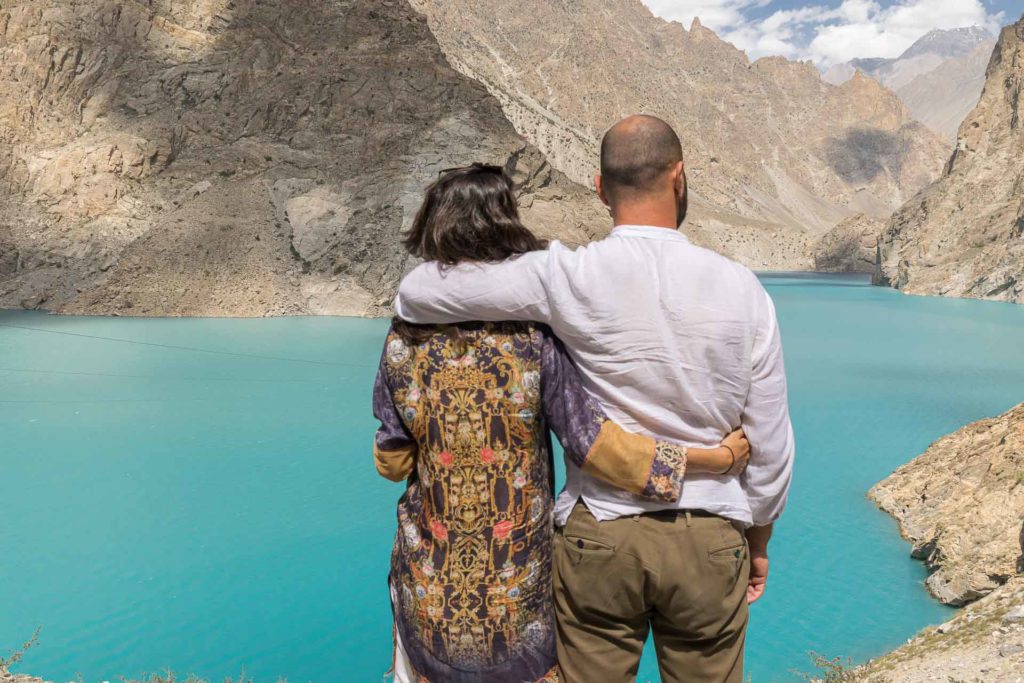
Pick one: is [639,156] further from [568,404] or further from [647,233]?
[568,404]

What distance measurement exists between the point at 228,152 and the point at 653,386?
32.3 m

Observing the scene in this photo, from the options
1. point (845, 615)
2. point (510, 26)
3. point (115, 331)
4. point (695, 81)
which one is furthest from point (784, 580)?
point (695, 81)

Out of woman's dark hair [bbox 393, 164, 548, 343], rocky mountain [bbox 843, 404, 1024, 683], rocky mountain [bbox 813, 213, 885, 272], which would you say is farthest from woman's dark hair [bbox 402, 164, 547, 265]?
rocky mountain [bbox 813, 213, 885, 272]

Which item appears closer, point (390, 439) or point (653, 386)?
point (653, 386)

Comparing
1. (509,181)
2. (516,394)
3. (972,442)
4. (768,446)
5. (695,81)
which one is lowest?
(972,442)

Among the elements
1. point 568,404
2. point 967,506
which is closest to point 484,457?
point 568,404

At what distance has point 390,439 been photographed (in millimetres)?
2117

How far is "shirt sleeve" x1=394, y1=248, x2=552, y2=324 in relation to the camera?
1.87 meters

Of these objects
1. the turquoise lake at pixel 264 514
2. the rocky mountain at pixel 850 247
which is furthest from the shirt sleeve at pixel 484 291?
the rocky mountain at pixel 850 247

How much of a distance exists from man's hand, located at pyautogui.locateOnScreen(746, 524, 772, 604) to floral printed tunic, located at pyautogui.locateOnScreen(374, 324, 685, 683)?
367 mm

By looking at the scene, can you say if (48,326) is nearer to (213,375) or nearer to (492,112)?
(213,375)

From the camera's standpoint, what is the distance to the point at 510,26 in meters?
104

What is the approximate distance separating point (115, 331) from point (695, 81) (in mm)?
125944

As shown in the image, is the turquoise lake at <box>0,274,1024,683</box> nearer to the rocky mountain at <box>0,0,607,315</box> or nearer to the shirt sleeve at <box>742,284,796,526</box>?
the shirt sleeve at <box>742,284,796,526</box>
